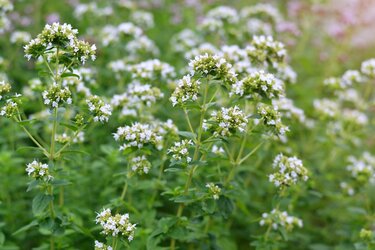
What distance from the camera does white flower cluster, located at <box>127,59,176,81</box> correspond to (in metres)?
→ 5.59

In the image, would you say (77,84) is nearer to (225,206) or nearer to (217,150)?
(217,150)

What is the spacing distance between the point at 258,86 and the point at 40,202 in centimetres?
205

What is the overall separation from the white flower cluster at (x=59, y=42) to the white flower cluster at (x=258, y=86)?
127 centimetres

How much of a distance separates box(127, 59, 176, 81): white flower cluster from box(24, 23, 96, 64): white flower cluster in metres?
1.78

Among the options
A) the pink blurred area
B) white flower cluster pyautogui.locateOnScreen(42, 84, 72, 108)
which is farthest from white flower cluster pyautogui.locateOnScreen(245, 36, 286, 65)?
the pink blurred area

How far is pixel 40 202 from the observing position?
12.7ft

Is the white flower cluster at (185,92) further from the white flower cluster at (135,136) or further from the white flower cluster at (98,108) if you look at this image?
the white flower cluster at (98,108)

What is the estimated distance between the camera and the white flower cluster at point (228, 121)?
379 centimetres

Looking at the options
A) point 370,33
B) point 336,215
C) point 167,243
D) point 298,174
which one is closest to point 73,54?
point 298,174

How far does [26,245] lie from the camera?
538cm

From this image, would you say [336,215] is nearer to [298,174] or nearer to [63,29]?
[298,174]

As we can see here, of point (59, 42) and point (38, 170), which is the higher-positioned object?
point (59, 42)

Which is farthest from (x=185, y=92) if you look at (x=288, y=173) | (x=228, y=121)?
(x=288, y=173)

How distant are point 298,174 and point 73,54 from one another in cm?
227
